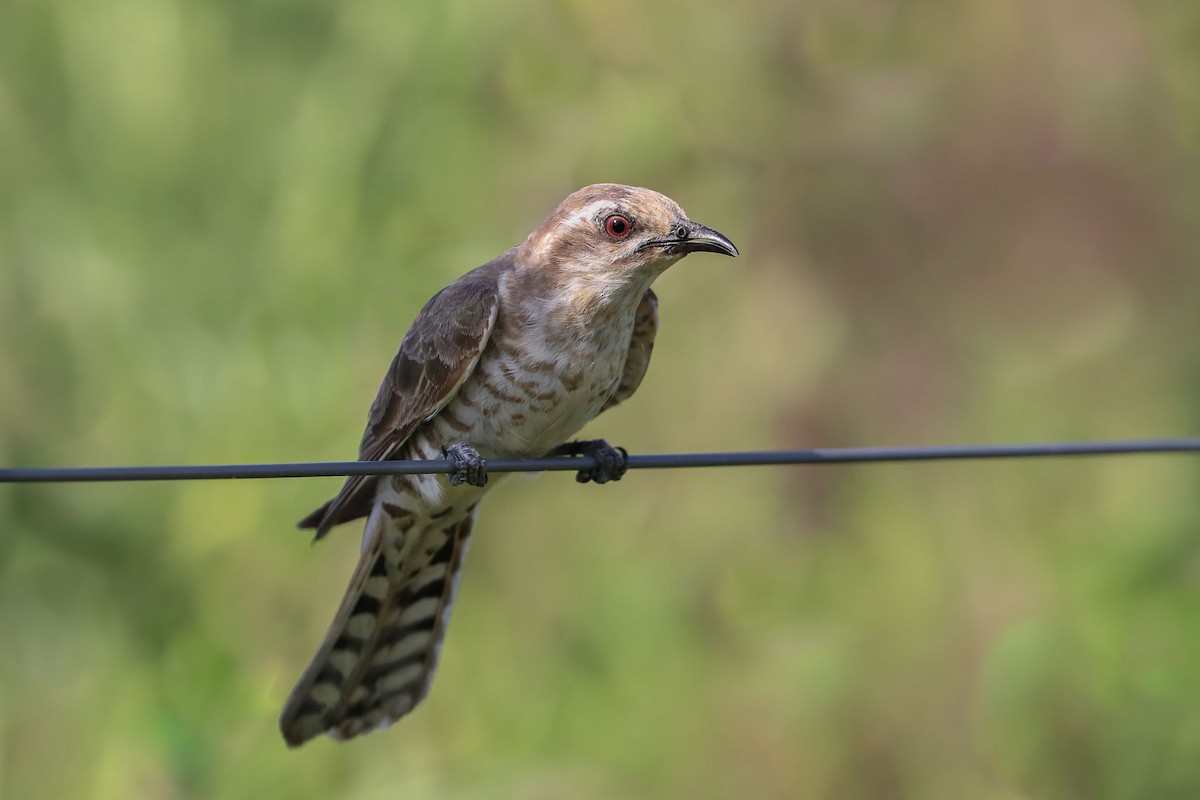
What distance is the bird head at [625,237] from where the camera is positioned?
174 inches

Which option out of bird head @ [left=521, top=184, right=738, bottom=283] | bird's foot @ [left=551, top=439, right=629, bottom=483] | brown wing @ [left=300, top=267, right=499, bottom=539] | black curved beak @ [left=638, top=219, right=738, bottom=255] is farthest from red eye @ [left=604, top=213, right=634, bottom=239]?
bird's foot @ [left=551, top=439, right=629, bottom=483]

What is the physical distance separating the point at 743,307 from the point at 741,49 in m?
1.37

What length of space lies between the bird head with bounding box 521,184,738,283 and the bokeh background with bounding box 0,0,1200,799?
1.93 metres

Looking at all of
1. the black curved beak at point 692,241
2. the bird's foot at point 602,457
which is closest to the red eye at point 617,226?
the black curved beak at point 692,241

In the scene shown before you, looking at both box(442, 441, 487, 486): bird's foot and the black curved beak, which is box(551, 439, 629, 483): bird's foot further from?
the black curved beak

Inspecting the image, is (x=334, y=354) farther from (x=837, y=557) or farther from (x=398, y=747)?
(x=837, y=557)

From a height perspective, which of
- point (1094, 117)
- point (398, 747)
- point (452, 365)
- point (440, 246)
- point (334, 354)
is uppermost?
point (1094, 117)

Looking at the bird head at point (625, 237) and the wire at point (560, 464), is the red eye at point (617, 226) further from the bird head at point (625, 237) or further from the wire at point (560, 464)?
the wire at point (560, 464)

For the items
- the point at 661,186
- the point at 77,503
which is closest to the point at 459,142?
the point at 661,186

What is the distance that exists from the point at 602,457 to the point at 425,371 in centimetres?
66

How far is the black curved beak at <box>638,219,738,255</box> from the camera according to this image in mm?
4395

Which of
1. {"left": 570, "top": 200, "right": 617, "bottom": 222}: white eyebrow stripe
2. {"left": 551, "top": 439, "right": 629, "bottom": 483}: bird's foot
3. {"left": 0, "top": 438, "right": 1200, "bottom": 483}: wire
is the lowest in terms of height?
{"left": 0, "top": 438, "right": 1200, "bottom": 483}: wire

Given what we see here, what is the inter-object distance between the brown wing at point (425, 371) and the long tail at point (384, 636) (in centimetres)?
22

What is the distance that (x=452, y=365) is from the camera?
448 centimetres
